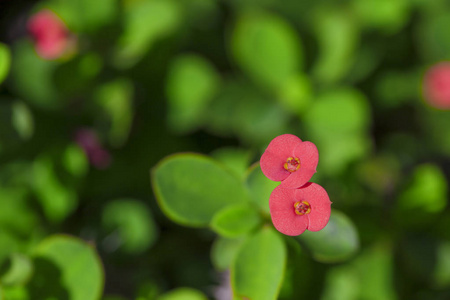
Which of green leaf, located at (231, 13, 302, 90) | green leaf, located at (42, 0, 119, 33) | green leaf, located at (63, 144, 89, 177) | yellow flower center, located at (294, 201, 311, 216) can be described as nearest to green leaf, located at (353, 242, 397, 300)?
green leaf, located at (231, 13, 302, 90)

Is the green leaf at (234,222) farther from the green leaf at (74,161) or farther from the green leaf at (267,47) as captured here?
the green leaf at (267,47)

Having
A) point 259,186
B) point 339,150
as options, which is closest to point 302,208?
point 259,186

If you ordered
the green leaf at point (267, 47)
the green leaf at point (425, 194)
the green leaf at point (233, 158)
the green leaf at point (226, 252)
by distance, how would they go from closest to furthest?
the green leaf at point (226, 252) → the green leaf at point (425, 194) → the green leaf at point (233, 158) → the green leaf at point (267, 47)

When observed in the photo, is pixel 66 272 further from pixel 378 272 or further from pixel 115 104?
pixel 378 272

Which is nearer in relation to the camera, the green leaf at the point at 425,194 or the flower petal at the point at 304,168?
the flower petal at the point at 304,168

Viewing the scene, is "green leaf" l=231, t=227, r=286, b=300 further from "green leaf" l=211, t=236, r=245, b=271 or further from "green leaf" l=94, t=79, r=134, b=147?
"green leaf" l=94, t=79, r=134, b=147

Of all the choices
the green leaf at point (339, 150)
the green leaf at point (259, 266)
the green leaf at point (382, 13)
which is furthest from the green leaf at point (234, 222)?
the green leaf at point (382, 13)
